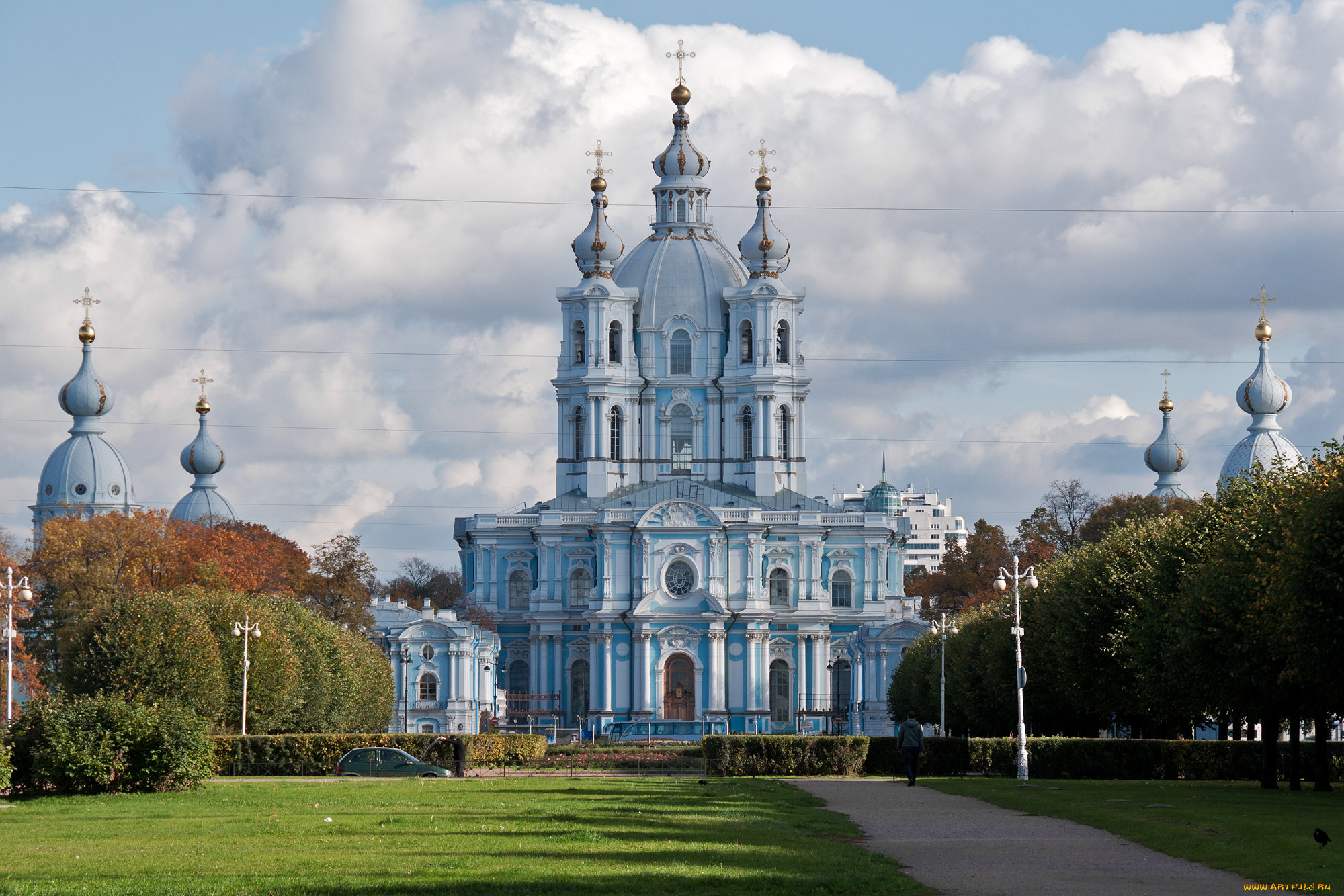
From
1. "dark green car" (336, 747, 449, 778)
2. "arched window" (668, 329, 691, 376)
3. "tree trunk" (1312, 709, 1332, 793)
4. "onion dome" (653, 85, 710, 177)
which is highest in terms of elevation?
"onion dome" (653, 85, 710, 177)

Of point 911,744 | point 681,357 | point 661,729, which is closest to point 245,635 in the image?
point 911,744

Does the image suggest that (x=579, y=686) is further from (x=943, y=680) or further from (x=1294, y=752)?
(x=1294, y=752)

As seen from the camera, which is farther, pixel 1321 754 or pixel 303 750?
pixel 303 750

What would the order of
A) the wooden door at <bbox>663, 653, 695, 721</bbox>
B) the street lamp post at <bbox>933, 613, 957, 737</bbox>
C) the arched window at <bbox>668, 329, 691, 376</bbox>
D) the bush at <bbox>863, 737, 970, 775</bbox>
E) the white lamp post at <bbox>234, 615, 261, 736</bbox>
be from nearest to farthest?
the bush at <bbox>863, 737, 970, 775</bbox> < the white lamp post at <bbox>234, 615, 261, 736</bbox> < the street lamp post at <bbox>933, 613, 957, 737</bbox> < the wooden door at <bbox>663, 653, 695, 721</bbox> < the arched window at <bbox>668, 329, 691, 376</bbox>

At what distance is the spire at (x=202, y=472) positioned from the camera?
12431cm

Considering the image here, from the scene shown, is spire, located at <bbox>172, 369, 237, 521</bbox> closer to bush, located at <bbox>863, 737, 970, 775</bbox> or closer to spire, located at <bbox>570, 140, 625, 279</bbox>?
spire, located at <bbox>570, 140, 625, 279</bbox>

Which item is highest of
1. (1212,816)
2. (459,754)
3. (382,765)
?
(1212,816)

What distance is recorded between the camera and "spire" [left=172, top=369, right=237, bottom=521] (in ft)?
408

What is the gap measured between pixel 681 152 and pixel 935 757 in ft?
258

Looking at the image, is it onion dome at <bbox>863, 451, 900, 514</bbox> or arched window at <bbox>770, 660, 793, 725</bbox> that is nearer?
arched window at <bbox>770, 660, 793, 725</bbox>

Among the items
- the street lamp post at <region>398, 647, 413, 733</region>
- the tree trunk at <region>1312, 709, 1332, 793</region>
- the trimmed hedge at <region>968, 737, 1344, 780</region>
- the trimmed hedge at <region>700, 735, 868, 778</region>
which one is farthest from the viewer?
the street lamp post at <region>398, 647, 413, 733</region>

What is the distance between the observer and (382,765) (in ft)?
162

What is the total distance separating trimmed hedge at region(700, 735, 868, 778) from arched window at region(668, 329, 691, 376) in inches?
2751

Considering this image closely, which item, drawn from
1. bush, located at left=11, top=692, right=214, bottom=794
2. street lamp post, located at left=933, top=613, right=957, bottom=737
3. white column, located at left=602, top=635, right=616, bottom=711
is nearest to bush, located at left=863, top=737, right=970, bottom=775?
street lamp post, located at left=933, top=613, right=957, bottom=737
